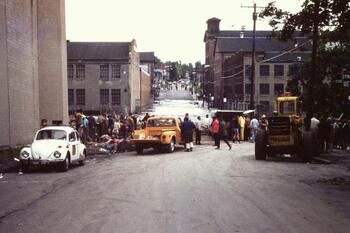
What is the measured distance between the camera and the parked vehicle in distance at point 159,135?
73.7 ft

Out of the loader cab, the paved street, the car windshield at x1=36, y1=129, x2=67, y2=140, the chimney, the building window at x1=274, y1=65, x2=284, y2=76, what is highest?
the chimney

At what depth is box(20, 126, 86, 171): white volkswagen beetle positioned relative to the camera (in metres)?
16.6

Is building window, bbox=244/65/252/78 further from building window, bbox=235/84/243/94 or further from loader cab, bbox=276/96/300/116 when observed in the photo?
loader cab, bbox=276/96/300/116

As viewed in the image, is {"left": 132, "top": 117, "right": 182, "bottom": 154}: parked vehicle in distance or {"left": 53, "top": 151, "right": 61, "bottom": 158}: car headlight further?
{"left": 132, "top": 117, "right": 182, "bottom": 154}: parked vehicle in distance

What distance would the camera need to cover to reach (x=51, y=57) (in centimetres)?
3331

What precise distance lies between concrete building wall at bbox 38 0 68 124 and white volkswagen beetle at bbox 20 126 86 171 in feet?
51.5

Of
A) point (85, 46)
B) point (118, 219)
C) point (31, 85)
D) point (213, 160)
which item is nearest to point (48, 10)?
point (31, 85)

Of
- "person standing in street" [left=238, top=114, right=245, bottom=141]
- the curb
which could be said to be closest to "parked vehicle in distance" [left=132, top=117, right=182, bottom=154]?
the curb

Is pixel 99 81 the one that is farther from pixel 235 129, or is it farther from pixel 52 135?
pixel 52 135

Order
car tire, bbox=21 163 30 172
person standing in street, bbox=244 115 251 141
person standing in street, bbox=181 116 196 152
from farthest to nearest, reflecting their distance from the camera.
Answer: person standing in street, bbox=244 115 251 141
person standing in street, bbox=181 116 196 152
car tire, bbox=21 163 30 172

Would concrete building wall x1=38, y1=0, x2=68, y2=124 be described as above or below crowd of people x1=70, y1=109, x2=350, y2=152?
above

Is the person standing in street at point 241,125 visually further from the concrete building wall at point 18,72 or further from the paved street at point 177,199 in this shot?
the paved street at point 177,199

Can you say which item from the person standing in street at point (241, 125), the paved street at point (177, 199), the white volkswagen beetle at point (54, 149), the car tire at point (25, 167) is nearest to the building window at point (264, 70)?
the person standing in street at point (241, 125)

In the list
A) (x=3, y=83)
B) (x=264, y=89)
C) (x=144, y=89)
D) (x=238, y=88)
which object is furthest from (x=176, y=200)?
(x=144, y=89)
